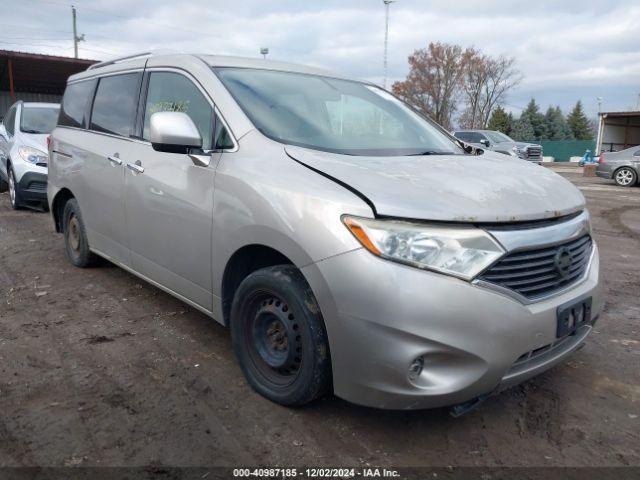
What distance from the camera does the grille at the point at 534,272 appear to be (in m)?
2.28

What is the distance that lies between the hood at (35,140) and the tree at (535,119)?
61672mm

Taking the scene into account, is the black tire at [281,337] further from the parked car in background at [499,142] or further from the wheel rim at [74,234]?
the parked car in background at [499,142]

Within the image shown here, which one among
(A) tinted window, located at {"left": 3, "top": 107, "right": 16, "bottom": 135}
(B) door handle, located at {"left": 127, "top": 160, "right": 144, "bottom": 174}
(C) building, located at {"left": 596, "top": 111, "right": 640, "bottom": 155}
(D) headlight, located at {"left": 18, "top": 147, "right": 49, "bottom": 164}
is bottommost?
(D) headlight, located at {"left": 18, "top": 147, "right": 49, "bottom": 164}

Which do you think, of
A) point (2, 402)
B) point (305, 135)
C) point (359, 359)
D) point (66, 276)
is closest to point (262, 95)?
point (305, 135)

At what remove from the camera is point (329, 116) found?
334cm

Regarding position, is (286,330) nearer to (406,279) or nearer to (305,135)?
(406,279)

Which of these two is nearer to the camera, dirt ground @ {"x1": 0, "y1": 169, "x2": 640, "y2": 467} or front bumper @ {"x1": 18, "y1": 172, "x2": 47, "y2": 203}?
dirt ground @ {"x1": 0, "y1": 169, "x2": 640, "y2": 467}

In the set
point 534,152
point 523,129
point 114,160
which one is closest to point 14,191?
point 114,160

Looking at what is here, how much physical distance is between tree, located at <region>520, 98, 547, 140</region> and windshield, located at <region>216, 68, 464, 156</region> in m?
64.1

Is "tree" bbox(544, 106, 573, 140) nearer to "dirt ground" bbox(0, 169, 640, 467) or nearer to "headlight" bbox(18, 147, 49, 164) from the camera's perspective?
"headlight" bbox(18, 147, 49, 164)

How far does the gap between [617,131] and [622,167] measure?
17890 mm

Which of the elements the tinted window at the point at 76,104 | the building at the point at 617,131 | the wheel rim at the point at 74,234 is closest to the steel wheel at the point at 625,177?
the building at the point at 617,131

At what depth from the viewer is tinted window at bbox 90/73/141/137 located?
4.07m

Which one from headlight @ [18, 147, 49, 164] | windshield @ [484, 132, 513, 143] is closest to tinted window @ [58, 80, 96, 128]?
headlight @ [18, 147, 49, 164]
